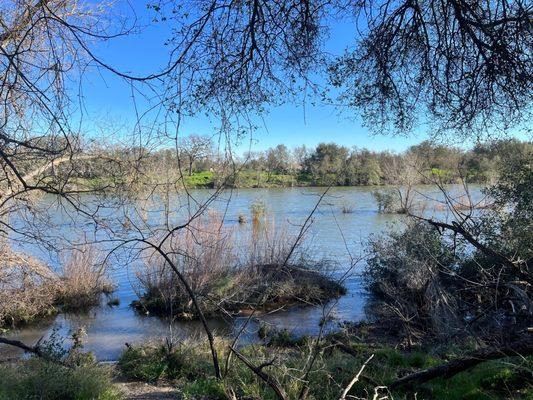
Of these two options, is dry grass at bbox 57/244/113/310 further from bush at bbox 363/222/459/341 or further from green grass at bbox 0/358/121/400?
green grass at bbox 0/358/121/400

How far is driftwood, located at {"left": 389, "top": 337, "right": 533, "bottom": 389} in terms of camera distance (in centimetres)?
493

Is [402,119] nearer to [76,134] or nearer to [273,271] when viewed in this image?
[76,134]

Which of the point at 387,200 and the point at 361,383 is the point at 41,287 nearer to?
the point at 361,383

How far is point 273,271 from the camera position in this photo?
1752cm

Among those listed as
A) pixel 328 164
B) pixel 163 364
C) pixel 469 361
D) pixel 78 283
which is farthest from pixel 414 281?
pixel 78 283

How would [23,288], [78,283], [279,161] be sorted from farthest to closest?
[78,283] → [23,288] → [279,161]

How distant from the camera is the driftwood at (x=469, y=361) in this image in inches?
194

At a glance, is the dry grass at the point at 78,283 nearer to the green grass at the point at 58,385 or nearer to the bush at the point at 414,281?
the bush at the point at 414,281

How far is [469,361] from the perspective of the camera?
5480 mm

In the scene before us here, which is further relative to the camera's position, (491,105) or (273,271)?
(273,271)

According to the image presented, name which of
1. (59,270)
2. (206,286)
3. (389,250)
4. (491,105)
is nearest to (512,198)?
(389,250)

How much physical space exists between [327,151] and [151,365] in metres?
9.00

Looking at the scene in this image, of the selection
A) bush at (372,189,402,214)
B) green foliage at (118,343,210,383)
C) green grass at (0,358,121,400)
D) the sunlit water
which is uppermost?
bush at (372,189,402,214)

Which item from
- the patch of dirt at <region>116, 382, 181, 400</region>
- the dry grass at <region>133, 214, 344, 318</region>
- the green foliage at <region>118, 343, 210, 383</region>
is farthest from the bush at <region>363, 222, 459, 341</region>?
the patch of dirt at <region>116, 382, 181, 400</region>
